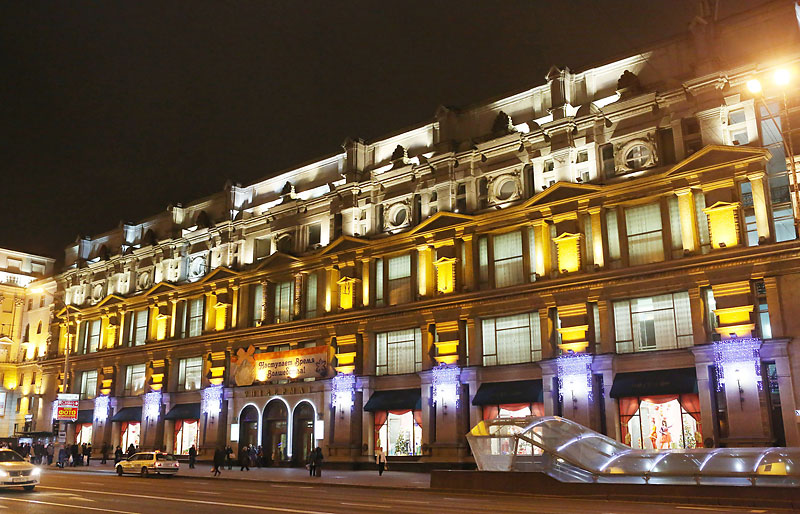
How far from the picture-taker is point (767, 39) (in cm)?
3662

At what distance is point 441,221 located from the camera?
44.8 m

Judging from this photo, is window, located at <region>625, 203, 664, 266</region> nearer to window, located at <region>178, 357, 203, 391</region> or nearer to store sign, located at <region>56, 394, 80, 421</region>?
window, located at <region>178, 357, 203, 391</region>

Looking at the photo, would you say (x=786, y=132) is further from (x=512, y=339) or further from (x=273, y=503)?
(x=273, y=503)

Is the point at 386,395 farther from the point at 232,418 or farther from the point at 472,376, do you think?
the point at 232,418

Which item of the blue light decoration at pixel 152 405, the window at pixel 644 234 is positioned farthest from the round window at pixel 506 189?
the blue light decoration at pixel 152 405

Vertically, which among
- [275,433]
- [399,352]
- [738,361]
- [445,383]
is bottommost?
[275,433]

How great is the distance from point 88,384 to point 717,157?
59637 mm

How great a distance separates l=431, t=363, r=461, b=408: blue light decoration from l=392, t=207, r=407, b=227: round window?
35.8 ft

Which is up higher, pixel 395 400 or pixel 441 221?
pixel 441 221

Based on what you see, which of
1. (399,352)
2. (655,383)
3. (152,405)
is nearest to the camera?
(655,383)

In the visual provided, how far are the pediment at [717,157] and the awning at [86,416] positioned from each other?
55682 mm

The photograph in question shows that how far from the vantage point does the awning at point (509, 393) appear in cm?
3934

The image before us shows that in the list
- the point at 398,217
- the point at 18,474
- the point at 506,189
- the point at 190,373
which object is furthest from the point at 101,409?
the point at 506,189

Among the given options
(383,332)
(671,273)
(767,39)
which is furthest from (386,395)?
(767,39)
